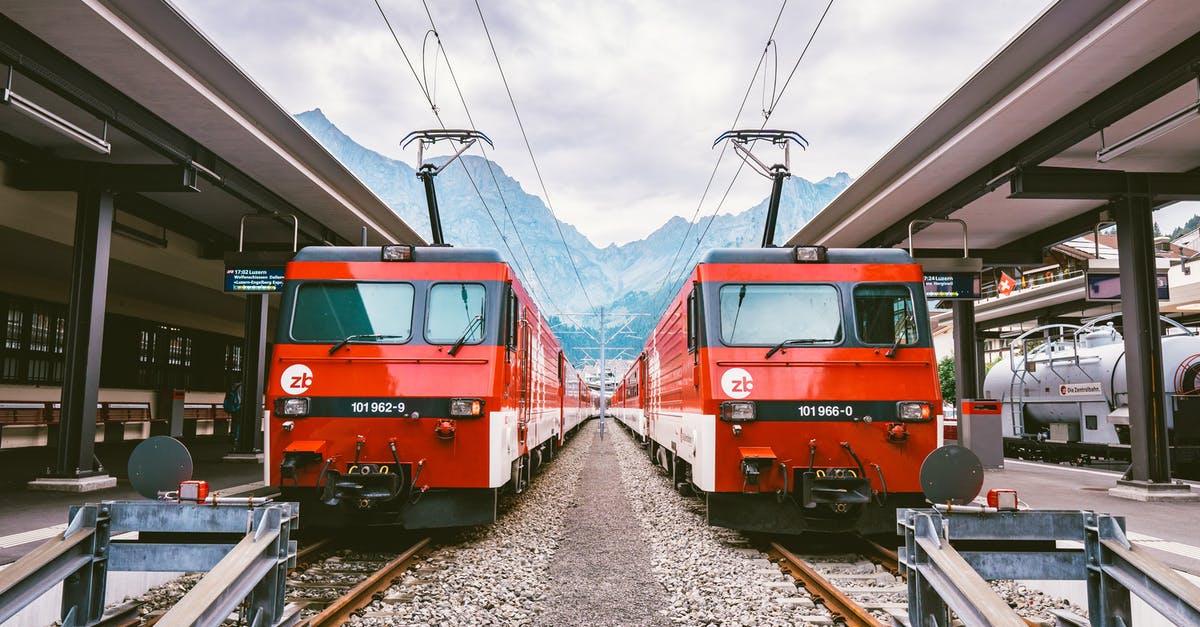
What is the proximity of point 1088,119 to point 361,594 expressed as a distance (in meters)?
8.97

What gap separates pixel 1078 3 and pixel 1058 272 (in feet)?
103

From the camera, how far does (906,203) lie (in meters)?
12.9

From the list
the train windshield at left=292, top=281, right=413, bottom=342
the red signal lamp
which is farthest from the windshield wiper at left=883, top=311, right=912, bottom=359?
the red signal lamp

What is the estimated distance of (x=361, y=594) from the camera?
16.3 feet

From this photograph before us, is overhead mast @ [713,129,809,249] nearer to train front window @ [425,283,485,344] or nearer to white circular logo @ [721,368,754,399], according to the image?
white circular logo @ [721,368,754,399]

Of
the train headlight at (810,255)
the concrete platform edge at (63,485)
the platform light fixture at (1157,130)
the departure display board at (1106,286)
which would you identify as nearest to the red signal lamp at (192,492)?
the train headlight at (810,255)

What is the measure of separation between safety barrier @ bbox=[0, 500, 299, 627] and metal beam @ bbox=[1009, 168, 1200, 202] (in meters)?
10.2

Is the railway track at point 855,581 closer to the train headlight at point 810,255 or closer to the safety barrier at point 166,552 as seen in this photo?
the train headlight at point 810,255

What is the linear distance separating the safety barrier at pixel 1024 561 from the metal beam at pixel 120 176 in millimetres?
9740

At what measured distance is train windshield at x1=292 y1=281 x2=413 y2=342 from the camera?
6.89m

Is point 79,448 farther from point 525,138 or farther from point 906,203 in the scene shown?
point 906,203

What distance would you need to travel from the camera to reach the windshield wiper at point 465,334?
6816mm

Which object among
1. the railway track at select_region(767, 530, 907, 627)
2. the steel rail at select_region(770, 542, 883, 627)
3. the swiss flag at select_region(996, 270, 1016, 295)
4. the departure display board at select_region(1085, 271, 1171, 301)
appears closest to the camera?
the steel rail at select_region(770, 542, 883, 627)

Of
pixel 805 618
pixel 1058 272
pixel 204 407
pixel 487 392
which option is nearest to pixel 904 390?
pixel 805 618
